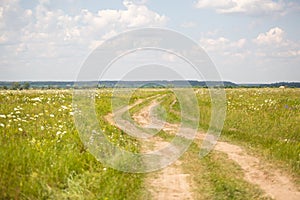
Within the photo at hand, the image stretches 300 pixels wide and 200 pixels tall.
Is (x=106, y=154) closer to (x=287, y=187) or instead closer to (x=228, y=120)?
(x=287, y=187)

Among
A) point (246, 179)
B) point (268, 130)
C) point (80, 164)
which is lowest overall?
point (246, 179)

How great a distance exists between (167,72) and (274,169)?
19.0ft

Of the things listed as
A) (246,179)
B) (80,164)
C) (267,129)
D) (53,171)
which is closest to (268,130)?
(267,129)

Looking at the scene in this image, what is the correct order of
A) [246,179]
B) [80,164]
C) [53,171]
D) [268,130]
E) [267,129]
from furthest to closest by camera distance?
1. [267,129]
2. [268,130]
3. [246,179]
4. [80,164]
5. [53,171]

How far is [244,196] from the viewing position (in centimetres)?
1005

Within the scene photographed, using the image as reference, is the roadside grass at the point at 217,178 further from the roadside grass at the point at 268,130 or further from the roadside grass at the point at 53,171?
the roadside grass at the point at 53,171

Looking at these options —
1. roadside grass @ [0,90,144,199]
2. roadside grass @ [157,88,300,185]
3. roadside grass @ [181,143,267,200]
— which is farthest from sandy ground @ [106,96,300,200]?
roadside grass @ [0,90,144,199]

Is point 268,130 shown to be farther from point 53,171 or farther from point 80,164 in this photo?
point 53,171

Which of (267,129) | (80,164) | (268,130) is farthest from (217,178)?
(267,129)

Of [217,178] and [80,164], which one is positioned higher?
[80,164]

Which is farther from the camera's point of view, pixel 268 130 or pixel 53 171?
pixel 268 130

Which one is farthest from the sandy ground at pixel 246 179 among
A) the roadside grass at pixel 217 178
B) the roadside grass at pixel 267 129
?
the roadside grass at pixel 267 129

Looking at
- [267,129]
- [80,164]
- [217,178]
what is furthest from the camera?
[267,129]

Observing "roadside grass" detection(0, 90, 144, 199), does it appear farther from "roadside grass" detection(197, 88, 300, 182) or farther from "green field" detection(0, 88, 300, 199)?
"roadside grass" detection(197, 88, 300, 182)
